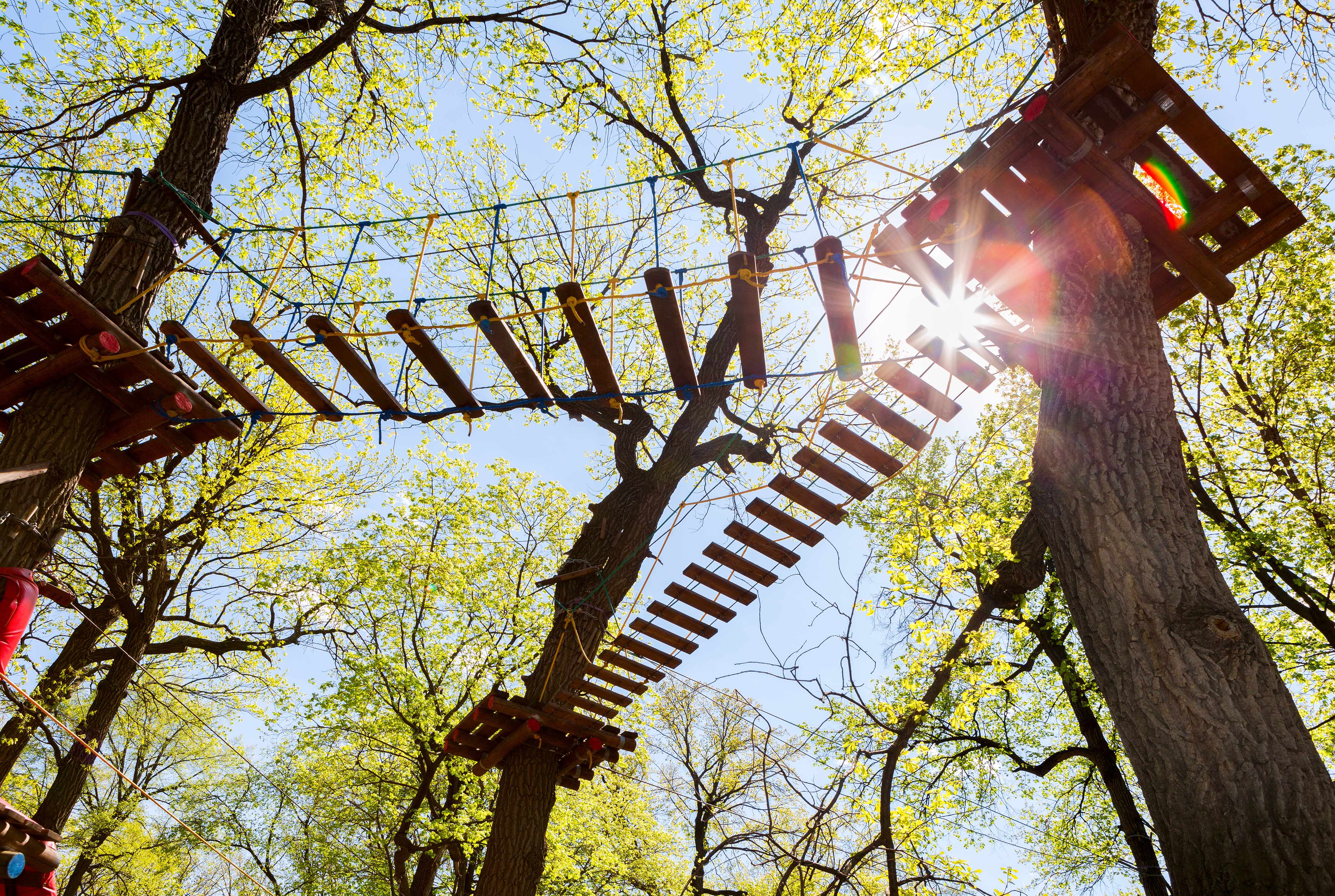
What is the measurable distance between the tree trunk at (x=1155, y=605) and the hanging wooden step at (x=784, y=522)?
186 centimetres

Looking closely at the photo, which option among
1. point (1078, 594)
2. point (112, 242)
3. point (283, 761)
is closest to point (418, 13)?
point (112, 242)

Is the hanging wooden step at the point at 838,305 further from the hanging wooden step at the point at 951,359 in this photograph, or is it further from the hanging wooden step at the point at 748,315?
the hanging wooden step at the point at 951,359

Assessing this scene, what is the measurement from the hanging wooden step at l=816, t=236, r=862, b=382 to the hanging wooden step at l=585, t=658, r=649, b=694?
3645mm

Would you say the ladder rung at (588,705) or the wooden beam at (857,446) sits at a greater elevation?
the wooden beam at (857,446)

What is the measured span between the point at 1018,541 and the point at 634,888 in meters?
11.7

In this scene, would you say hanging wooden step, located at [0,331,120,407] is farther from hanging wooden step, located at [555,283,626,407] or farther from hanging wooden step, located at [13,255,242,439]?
hanging wooden step, located at [555,283,626,407]

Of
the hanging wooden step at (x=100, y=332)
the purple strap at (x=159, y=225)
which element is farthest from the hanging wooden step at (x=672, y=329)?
the purple strap at (x=159, y=225)

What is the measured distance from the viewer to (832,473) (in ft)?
15.6

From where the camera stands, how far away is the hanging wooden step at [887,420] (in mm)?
4254

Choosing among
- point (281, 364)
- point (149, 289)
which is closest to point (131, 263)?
point (149, 289)

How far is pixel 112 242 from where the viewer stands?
16.0ft

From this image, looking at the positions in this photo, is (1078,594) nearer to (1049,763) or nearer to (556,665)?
(556,665)

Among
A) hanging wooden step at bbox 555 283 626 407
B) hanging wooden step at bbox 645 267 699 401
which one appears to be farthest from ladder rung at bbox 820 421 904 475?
hanging wooden step at bbox 555 283 626 407

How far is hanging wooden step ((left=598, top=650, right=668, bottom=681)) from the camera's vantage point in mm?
6488
